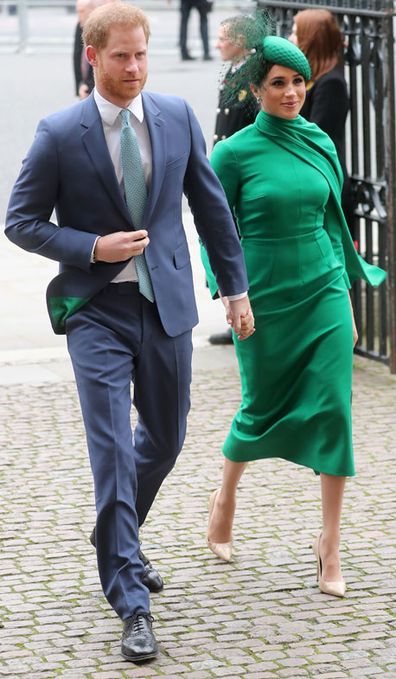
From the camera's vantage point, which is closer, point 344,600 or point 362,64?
point 344,600

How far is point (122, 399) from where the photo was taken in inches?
194

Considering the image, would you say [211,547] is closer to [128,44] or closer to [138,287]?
[138,287]

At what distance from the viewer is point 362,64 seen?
8.52 meters

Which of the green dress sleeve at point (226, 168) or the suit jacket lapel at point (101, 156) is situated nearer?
the suit jacket lapel at point (101, 156)

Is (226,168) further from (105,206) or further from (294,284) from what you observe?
(105,206)

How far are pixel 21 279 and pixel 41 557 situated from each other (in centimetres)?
523

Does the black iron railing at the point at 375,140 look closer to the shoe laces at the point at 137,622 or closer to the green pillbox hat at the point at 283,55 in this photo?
the green pillbox hat at the point at 283,55

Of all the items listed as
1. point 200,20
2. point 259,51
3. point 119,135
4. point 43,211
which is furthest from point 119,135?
point 200,20

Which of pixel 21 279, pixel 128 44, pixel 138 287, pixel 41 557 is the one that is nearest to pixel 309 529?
pixel 41 557

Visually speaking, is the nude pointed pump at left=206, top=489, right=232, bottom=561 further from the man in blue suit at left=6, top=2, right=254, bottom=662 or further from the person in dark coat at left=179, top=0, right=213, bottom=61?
the person in dark coat at left=179, top=0, right=213, bottom=61

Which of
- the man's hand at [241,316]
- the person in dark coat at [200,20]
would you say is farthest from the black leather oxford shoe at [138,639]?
the person in dark coat at [200,20]

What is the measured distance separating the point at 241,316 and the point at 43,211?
77 centimetres

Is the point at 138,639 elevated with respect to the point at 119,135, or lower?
lower

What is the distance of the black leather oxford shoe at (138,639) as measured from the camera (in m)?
4.77
